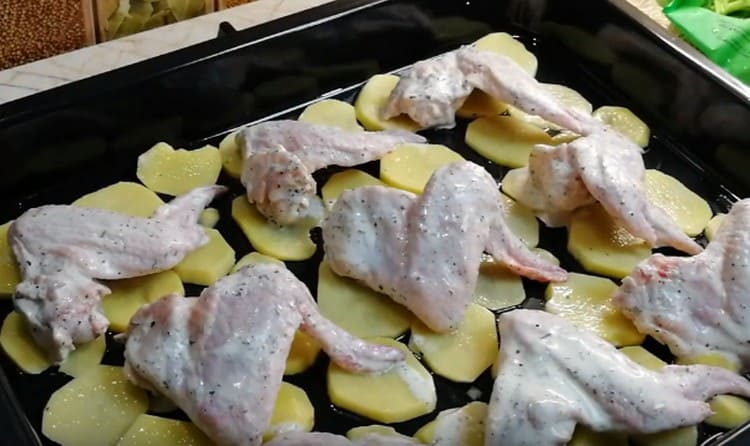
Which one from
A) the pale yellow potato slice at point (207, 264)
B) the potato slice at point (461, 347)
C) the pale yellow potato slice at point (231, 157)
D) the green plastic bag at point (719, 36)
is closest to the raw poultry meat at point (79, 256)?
the pale yellow potato slice at point (207, 264)

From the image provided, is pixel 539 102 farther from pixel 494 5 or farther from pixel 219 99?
pixel 219 99

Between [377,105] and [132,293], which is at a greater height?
[377,105]

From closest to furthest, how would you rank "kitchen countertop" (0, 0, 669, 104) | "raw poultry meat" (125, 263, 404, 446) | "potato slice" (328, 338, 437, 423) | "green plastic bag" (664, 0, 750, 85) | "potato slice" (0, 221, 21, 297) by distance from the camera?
1. "raw poultry meat" (125, 263, 404, 446)
2. "potato slice" (328, 338, 437, 423)
3. "potato slice" (0, 221, 21, 297)
4. "kitchen countertop" (0, 0, 669, 104)
5. "green plastic bag" (664, 0, 750, 85)

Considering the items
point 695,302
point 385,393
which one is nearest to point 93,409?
point 385,393

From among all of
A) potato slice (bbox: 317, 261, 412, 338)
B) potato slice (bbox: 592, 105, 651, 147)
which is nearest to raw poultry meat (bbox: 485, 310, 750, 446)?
potato slice (bbox: 317, 261, 412, 338)

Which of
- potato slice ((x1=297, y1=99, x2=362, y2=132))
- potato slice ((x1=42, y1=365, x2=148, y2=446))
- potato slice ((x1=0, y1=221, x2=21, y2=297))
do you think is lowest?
potato slice ((x1=42, y1=365, x2=148, y2=446))

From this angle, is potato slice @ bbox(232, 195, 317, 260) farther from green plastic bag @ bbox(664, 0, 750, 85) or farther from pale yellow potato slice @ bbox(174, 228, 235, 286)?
green plastic bag @ bbox(664, 0, 750, 85)

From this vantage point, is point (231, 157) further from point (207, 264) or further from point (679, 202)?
point (679, 202)
